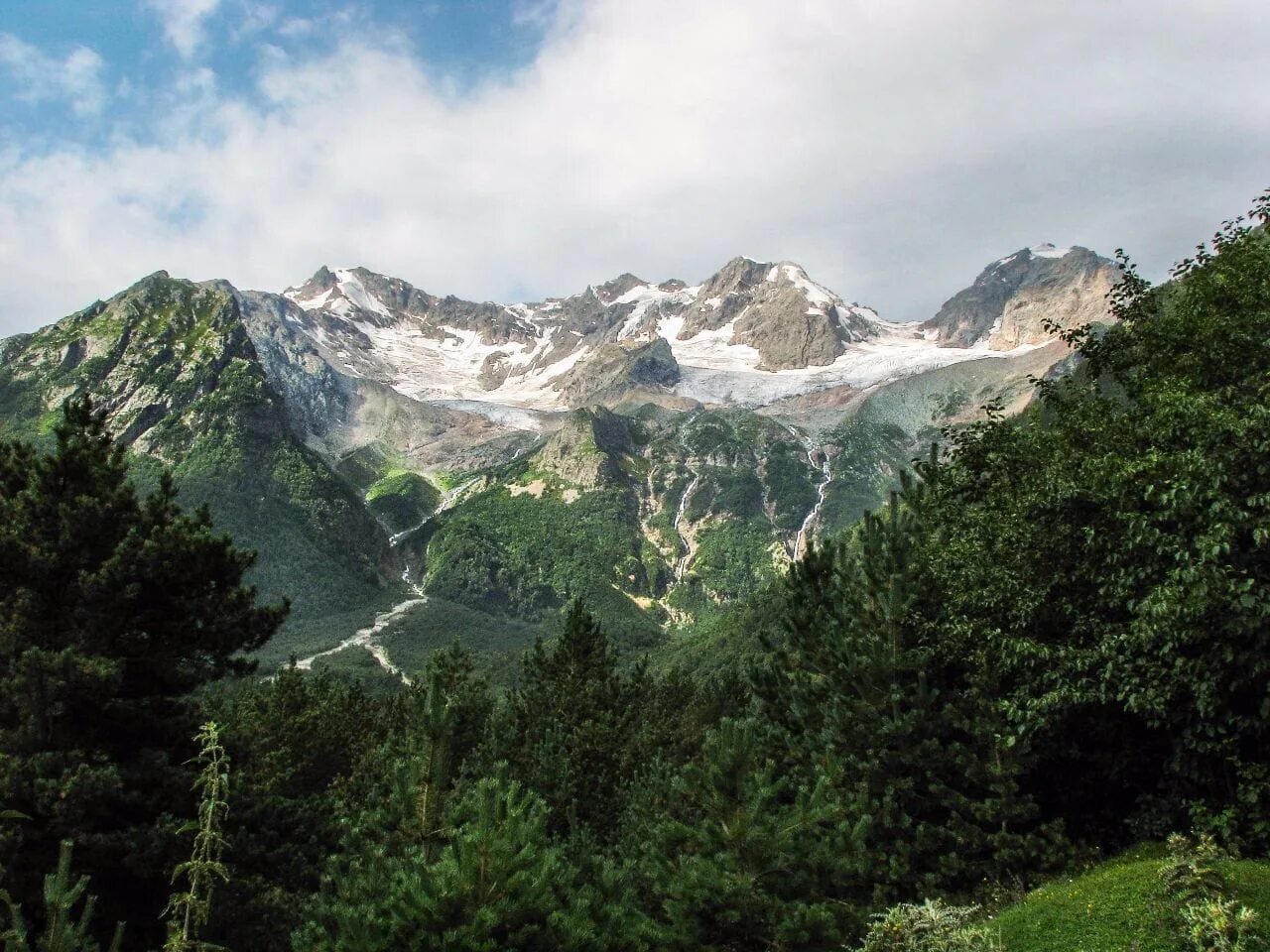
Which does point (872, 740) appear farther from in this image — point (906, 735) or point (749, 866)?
point (749, 866)

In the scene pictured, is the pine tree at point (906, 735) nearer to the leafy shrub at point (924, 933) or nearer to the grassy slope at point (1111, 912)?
the grassy slope at point (1111, 912)

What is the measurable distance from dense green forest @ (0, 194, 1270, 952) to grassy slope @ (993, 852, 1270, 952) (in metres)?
0.07

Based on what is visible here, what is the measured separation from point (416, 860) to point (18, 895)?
8.40 metres

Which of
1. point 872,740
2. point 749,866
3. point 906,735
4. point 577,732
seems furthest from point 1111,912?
point 577,732

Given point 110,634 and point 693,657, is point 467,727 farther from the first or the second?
point 693,657

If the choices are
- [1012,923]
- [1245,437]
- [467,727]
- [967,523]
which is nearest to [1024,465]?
[967,523]

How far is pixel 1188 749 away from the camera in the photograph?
15.6m

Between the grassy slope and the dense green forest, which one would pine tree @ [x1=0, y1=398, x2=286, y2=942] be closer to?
the dense green forest

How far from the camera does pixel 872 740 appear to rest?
18375 millimetres

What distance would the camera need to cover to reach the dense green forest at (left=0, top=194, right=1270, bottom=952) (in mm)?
12641

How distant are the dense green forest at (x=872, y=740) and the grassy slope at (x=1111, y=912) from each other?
69 mm

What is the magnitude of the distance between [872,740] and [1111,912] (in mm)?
6307

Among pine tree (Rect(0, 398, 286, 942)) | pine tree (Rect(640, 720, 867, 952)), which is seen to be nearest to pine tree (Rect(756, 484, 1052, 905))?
pine tree (Rect(640, 720, 867, 952))

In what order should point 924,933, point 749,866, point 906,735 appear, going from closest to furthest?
point 924,933, point 749,866, point 906,735
